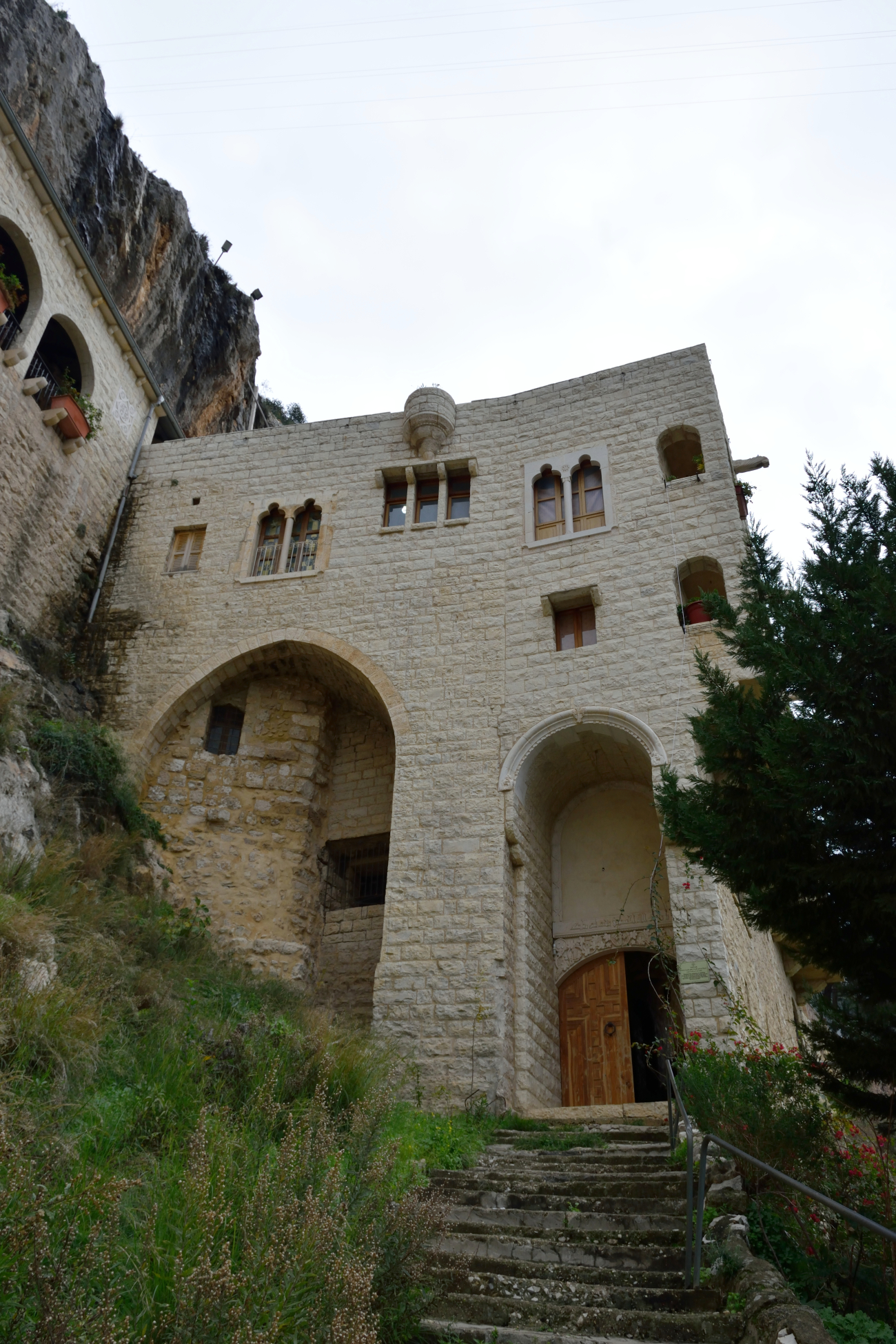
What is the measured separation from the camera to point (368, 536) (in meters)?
12.9

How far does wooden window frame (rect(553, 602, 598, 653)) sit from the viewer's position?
36.1ft

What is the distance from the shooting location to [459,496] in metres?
13.1

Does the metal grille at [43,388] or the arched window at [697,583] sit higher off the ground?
the metal grille at [43,388]

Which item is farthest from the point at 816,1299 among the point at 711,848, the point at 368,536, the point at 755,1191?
the point at 368,536

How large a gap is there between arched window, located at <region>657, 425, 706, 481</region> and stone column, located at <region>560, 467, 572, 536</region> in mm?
1262

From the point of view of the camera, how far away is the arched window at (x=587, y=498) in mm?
11898

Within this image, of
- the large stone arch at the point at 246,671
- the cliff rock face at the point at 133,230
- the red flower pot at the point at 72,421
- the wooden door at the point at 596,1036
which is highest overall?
the cliff rock face at the point at 133,230

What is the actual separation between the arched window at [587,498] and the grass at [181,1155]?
711 cm

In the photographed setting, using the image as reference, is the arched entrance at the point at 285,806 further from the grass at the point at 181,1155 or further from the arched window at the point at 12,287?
the arched window at the point at 12,287

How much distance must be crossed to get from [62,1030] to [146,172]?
51.3 ft

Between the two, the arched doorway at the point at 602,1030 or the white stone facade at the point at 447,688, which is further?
the arched doorway at the point at 602,1030

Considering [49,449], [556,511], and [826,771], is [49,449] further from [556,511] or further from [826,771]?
[826,771]

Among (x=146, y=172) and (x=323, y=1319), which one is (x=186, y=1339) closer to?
(x=323, y=1319)

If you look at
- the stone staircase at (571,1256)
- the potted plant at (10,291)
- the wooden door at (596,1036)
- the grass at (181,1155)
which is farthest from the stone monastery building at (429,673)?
the stone staircase at (571,1256)
